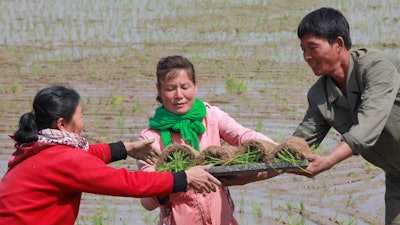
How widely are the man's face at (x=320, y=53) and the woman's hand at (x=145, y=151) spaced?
2.67 ft

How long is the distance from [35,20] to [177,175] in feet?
34.7

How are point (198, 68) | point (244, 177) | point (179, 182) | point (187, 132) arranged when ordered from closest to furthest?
point (179, 182) < point (244, 177) < point (187, 132) < point (198, 68)

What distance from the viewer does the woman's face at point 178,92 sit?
4297mm

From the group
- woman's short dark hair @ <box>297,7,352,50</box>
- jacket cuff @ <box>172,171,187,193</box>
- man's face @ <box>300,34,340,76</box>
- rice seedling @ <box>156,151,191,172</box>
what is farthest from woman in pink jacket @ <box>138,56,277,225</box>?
woman's short dark hair @ <box>297,7,352,50</box>

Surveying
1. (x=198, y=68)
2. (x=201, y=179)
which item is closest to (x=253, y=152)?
(x=201, y=179)

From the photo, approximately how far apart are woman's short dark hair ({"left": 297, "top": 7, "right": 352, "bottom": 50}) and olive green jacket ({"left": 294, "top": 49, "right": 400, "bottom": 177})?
0.15 metres

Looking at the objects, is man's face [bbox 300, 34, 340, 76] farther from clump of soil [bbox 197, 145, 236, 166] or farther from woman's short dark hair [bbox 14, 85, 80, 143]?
woman's short dark hair [bbox 14, 85, 80, 143]

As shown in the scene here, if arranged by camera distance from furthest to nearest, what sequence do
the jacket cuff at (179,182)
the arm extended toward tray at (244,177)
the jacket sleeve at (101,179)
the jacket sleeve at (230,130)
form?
the jacket sleeve at (230,130)
the arm extended toward tray at (244,177)
the jacket cuff at (179,182)
the jacket sleeve at (101,179)

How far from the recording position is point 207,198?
13.9 feet

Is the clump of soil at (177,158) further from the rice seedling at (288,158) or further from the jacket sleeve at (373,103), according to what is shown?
the jacket sleeve at (373,103)

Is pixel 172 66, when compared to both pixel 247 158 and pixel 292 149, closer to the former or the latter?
pixel 247 158

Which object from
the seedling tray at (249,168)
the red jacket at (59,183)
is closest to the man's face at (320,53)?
the seedling tray at (249,168)

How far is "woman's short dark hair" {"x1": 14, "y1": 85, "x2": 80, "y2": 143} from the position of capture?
384 centimetres

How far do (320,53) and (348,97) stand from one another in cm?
25
